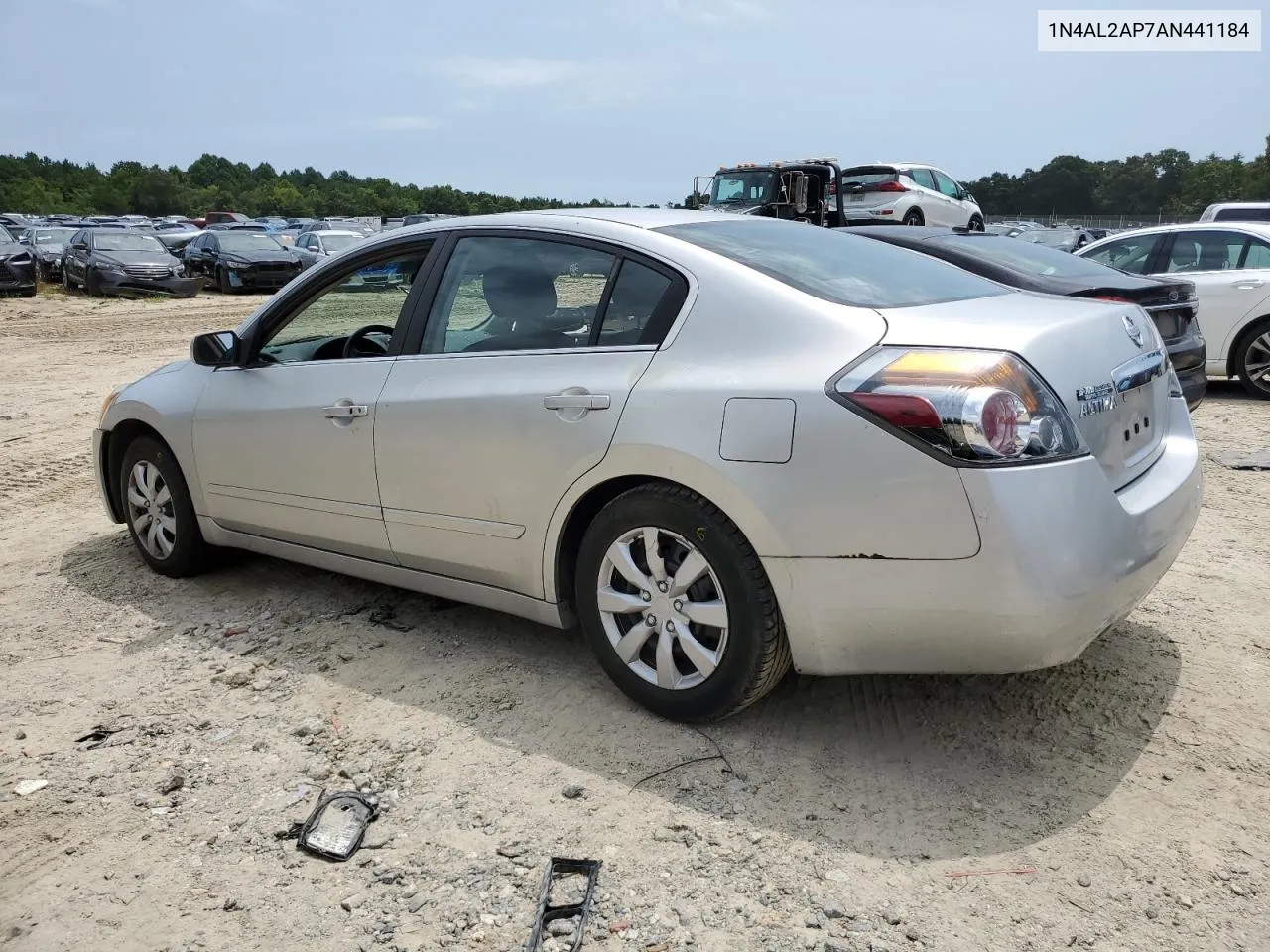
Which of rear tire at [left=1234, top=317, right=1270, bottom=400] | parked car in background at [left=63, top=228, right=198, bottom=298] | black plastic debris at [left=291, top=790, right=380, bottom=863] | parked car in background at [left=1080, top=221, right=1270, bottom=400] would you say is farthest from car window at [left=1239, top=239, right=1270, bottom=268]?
parked car in background at [left=63, top=228, right=198, bottom=298]

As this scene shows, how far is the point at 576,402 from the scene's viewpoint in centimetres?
348

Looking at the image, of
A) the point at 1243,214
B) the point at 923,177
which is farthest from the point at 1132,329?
the point at 923,177

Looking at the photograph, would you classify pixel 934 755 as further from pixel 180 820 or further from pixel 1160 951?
pixel 180 820

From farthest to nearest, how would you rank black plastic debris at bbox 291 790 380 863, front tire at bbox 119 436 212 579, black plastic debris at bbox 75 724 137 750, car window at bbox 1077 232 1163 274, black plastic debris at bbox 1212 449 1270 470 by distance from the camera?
car window at bbox 1077 232 1163 274 → black plastic debris at bbox 1212 449 1270 470 → front tire at bbox 119 436 212 579 → black plastic debris at bbox 75 724 137 750 → black plastic debris at bbox 291 790 380 863

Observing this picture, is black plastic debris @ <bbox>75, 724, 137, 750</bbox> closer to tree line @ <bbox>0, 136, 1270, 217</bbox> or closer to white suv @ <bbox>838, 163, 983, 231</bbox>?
white suv @ <bbox>838, 163, 983, 231</bbox>

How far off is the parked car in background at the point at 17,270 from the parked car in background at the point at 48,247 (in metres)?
0.45

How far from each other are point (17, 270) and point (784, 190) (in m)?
15.7

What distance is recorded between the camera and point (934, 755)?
10.8 ft

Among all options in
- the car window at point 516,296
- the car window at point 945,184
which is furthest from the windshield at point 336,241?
the car window at point 516,296

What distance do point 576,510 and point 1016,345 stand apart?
144 cm

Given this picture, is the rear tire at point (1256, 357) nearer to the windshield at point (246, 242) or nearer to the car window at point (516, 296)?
the car window at point (516, 296)

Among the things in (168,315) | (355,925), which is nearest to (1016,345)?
(355,925)

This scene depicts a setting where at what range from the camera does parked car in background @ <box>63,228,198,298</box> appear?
23547 mm

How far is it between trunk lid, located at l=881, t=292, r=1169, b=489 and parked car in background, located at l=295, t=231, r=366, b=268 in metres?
24.7
